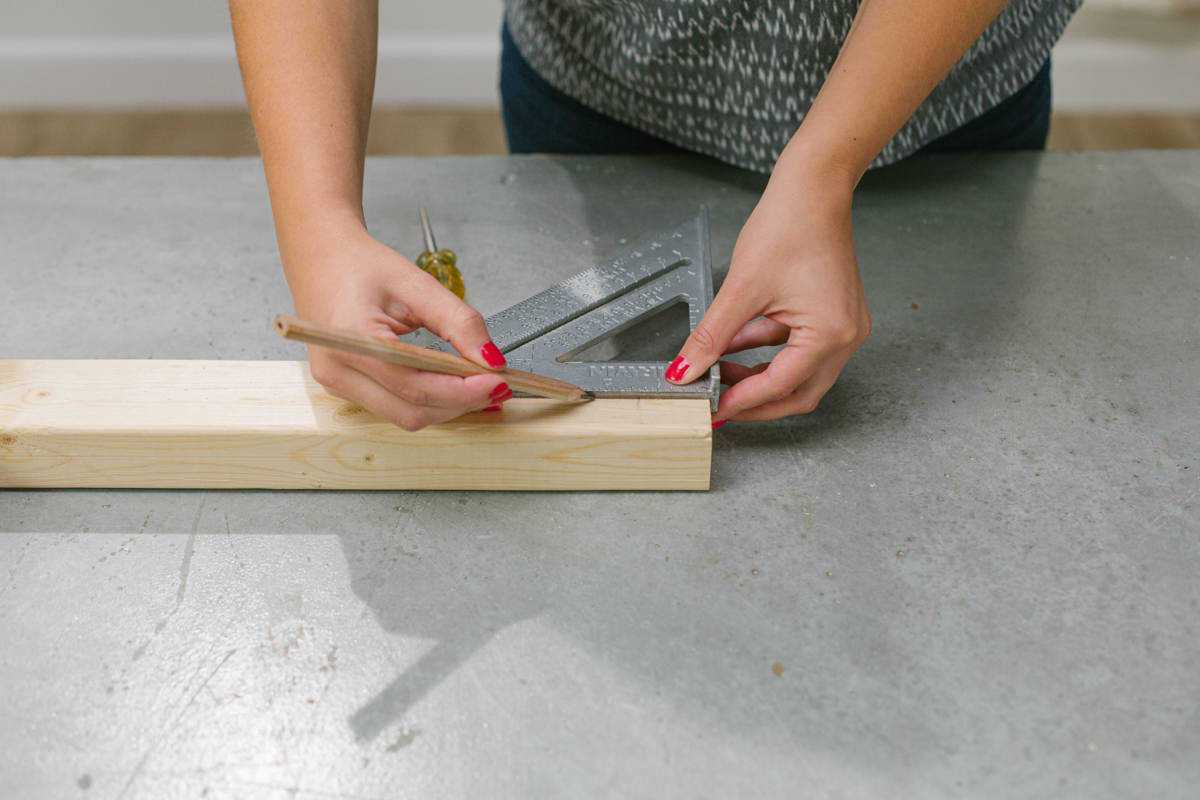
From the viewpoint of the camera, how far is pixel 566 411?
0.79 m

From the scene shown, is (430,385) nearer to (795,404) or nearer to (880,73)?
(795,404)

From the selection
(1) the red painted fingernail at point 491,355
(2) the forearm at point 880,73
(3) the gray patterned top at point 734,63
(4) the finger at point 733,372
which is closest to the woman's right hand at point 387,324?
(1) the red painted fingernail at point 491,355

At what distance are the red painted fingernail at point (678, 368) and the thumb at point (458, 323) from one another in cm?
15

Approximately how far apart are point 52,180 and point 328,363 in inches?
28.8

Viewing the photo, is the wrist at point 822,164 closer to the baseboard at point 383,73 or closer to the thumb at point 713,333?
the thumb at point 713,333

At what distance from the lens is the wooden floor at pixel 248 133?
2.71 m

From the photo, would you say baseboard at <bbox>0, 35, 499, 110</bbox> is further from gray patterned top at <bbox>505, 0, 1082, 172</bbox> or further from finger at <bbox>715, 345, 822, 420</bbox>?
finger at <bbox>715, 345, 822, 420</bbox>

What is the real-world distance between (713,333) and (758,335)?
0.27ft

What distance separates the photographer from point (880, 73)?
82 centimetres

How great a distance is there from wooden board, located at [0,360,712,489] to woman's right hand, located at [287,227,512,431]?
40 millimetres

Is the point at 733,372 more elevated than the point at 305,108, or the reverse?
the point at 305,108

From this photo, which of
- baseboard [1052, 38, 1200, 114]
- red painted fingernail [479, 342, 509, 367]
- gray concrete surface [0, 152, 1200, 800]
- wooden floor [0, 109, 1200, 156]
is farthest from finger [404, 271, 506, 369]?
baseboard [1052, 38, 1200, 114]

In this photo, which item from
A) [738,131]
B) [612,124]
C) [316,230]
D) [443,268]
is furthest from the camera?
[612,124]

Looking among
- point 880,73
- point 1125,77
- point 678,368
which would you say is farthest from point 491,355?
point 1125,77
